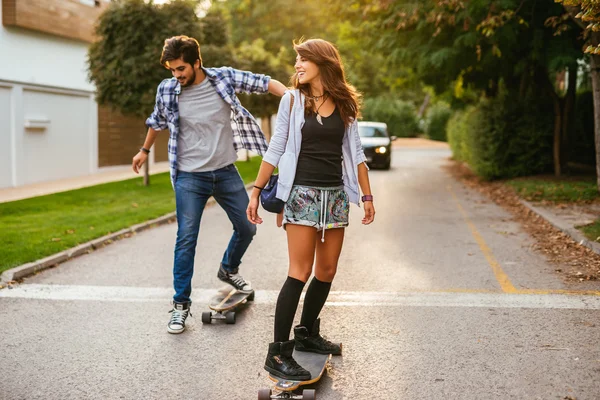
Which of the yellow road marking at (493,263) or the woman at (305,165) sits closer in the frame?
Result: the woman at (305,165)

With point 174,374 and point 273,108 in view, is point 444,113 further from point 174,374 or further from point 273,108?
point 174,374

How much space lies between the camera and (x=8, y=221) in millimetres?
11047

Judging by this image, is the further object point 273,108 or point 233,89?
point 273,108

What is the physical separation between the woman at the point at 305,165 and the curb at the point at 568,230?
16.7ft

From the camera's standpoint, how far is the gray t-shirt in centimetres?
544

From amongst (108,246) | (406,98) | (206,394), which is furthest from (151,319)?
(406,98)

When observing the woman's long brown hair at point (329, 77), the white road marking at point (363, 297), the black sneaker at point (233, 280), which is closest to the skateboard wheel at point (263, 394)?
the woman's long brown hair at point (329, 77)

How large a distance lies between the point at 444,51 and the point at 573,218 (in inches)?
214

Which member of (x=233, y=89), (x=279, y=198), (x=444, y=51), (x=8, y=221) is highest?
(x=444, y=51)

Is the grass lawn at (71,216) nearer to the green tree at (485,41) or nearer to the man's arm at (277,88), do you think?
the man's arm at (277,88)

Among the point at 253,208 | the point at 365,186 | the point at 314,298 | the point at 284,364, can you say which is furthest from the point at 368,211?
the point at 284,364

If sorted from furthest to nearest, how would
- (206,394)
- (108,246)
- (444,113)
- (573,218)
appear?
(444,113) < (573,218) < (108,246) < (206,394)

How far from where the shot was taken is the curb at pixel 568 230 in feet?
27.7

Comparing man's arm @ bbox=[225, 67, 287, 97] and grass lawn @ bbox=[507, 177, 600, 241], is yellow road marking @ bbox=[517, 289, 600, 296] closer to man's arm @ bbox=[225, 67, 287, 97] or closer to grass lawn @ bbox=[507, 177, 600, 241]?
man's arm @ bbox=[225, 67, 287, 97]
